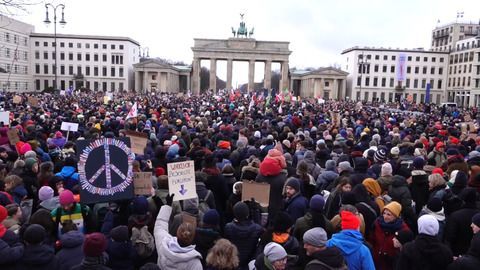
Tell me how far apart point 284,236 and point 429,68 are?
352ft

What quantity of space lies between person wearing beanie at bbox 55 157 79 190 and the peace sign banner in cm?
156

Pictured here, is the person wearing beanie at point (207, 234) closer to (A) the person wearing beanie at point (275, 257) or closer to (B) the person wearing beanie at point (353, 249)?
(A) the person wearing beanie at point (275, 257)

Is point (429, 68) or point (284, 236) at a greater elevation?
point (429, 68)

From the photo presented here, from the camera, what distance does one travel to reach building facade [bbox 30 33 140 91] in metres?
98.4

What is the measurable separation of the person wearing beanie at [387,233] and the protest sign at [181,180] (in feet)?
8.12

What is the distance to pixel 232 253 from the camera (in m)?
4.31

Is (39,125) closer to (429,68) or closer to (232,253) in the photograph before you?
(232,253)

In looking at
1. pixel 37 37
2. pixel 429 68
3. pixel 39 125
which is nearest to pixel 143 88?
pixel 37 37

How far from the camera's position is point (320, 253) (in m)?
4.23

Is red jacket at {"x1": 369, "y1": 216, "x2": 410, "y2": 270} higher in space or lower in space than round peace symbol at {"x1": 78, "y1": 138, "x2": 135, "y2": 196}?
lower

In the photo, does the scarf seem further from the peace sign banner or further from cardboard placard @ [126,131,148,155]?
cardboard placard @ [126,131,148,155]

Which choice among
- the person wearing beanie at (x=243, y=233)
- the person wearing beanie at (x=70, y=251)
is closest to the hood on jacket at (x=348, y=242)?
the person wearing beanie at (x=243, y=233)

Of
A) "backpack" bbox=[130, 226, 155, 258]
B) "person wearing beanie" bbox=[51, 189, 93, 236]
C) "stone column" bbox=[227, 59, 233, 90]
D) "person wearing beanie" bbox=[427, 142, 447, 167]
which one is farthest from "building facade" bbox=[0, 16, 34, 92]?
"backpack" bbox=[130, 226, 155, 258]

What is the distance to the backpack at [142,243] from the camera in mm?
5172
